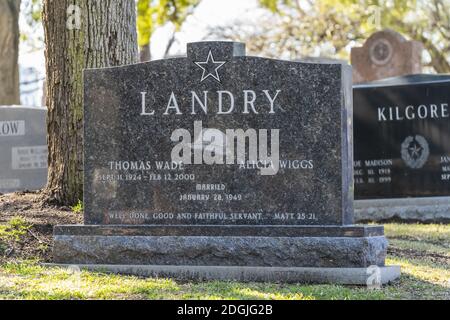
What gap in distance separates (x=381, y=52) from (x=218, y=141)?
13158 millimetres

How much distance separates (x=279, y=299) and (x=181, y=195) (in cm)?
176

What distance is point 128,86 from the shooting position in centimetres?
839

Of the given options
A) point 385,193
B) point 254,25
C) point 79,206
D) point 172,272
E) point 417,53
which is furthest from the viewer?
point 254,25

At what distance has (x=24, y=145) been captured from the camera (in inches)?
612

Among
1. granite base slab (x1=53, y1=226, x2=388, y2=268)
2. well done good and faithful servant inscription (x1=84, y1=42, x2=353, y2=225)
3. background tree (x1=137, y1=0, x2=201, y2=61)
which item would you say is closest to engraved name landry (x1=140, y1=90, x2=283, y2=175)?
well done good and faithful servant inscription (x1=84, y1=42, x2=353, y2=225)

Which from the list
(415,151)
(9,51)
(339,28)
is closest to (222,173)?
(415,151)

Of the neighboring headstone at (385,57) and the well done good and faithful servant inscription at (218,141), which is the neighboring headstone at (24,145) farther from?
the neighboring headstone at (385,57)

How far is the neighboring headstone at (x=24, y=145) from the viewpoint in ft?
50.9

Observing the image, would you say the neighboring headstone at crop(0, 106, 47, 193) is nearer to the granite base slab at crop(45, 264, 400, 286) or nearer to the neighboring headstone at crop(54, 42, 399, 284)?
the neighboring headstone at crop(54, 42, 399, 284)

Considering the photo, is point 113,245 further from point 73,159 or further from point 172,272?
point 73,159

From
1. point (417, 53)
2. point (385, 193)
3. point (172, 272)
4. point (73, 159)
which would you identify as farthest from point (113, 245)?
point (417, 53)

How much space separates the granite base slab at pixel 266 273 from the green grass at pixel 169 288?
0.38 ft

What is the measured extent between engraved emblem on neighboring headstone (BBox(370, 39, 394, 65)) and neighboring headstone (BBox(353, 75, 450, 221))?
573cm

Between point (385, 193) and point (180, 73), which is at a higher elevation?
point (180, 73)
